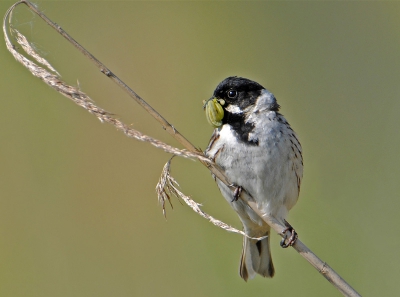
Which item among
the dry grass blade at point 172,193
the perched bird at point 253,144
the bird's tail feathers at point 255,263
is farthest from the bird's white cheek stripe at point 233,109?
the bird's tail feathers at point 255,263

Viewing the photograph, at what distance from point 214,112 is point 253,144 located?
23 centimetres

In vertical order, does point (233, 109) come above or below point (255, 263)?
above

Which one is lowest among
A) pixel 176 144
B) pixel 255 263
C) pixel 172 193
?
pixel 255 263

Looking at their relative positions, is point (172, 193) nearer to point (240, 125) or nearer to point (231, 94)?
point (240, 125)

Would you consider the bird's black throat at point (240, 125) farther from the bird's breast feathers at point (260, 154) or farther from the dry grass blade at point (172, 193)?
the dry grass blade at point (172, 193)

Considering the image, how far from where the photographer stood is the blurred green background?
11.0 feet

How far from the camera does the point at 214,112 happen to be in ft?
8.12

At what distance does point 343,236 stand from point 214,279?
32.1 inches

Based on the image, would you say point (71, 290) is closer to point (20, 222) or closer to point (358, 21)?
point (20, 222)

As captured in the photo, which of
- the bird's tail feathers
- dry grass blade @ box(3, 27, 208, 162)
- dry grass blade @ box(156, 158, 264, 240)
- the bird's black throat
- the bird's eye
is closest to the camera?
dry grass blade @ box(3, 27, 208, 162)

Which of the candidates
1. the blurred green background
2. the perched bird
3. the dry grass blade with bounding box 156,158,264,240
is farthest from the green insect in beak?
the blurred green background

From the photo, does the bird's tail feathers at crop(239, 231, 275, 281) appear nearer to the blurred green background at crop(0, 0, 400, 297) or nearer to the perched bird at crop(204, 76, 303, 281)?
the blurred green background at crop(0, 0, 400, 297)

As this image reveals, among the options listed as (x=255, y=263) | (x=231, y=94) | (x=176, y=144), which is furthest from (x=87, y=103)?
(x=255, y=263)

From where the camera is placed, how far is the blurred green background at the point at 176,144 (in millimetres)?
3367
